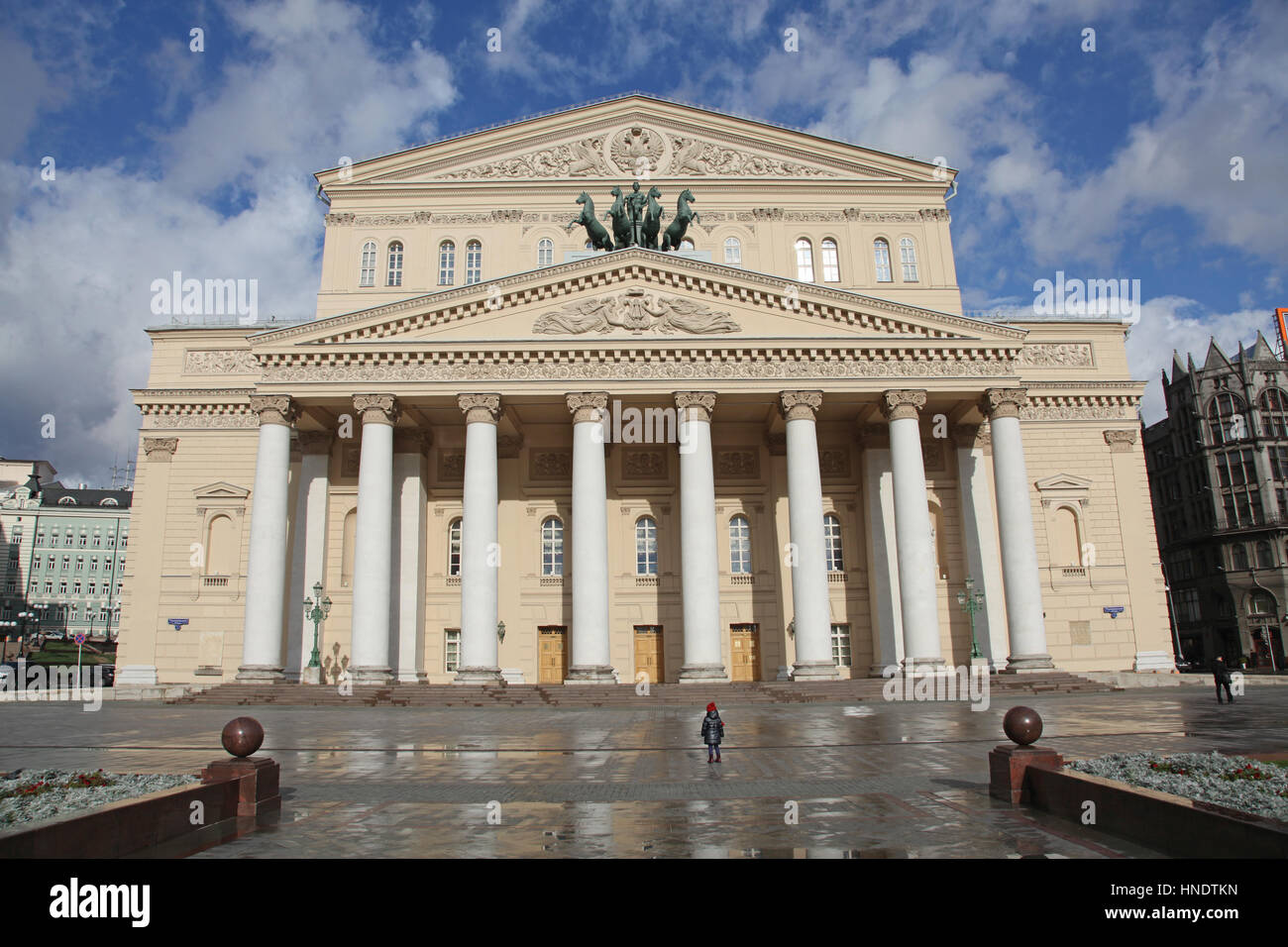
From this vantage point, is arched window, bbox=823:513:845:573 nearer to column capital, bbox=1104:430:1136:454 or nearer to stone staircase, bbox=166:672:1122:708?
stone staircase, bbox=166:672:1122:708

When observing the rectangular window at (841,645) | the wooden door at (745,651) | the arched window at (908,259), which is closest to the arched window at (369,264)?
the wooden door at (745,651)

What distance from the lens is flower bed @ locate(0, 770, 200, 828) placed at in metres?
7.75

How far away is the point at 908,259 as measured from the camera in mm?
42312

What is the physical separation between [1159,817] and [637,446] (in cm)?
3113

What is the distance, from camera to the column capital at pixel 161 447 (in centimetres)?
3772

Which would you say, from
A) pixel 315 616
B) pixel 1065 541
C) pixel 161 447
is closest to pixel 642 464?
pixel 315 616

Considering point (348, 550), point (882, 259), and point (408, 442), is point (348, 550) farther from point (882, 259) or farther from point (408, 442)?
point (882, 259)

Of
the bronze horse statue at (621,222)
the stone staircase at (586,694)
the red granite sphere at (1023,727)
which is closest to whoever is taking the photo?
the red granite sphere at (1023,727)

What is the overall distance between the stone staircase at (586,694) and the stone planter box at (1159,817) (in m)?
18.8

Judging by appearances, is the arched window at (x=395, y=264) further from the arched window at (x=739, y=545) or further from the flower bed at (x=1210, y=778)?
the flower bed at (x=1210, y=778)

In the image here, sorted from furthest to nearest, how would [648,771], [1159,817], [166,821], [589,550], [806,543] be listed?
[806,543], [589,550], [648,771], [166,821], [1159,817]

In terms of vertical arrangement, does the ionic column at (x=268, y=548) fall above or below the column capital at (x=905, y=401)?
below

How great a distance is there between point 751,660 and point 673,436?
986 centimetres

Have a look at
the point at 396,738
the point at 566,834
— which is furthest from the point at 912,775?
the point at 396,738
